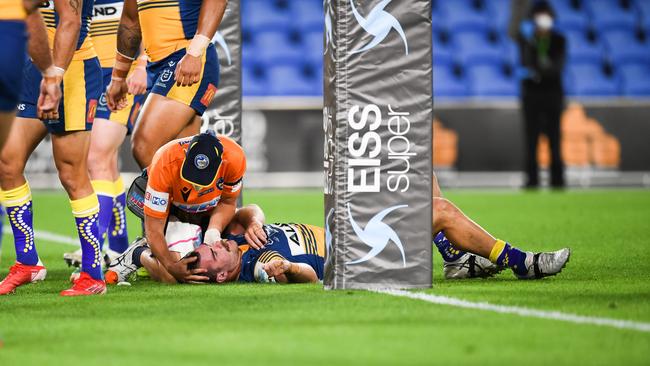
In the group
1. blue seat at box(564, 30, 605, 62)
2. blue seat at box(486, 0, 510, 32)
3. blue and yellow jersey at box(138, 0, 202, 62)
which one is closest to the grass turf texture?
blue and yellow jersey at box(138, 0, 202, 62)

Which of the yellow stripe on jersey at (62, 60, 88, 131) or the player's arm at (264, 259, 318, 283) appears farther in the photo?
the player's arm at (264, 259, 318, 283)

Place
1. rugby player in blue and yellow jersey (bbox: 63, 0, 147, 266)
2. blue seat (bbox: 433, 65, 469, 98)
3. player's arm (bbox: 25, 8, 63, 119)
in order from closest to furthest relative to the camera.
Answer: player's arm (bbox: 25, 8, 63, 119), rugby player in blue and yellow jersey (bbox: 63, 0, 147, 266), blue seat (bbox: 433, 65, 469, 98)

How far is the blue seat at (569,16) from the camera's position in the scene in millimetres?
19969

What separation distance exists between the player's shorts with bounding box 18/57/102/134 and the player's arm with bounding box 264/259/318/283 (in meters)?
1.25

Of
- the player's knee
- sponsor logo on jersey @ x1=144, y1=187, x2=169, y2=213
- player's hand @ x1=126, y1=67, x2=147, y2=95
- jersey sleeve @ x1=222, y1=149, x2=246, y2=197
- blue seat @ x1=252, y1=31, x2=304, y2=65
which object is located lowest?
the player's knee

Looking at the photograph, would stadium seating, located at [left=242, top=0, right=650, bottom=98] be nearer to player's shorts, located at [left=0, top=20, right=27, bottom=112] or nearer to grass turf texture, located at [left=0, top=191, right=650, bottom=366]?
grass turf texture, located at [left=0, top=191, right=650, bottom=366]

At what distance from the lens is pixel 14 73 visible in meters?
4.79

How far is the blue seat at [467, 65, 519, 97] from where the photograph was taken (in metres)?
19.0

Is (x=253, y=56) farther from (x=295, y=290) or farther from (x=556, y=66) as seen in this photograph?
(x=295, y=290)

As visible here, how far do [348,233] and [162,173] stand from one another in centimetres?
121

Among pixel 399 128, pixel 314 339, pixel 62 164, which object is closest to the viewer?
pixel 314 339

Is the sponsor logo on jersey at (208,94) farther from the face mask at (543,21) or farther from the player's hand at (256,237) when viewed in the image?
the face mask at (543,21)

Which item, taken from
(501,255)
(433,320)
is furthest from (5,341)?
(501,255)

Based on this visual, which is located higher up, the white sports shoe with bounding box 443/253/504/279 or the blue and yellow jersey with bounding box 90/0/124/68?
the blue and yellow jersey with bounding box 90/0/124/68
